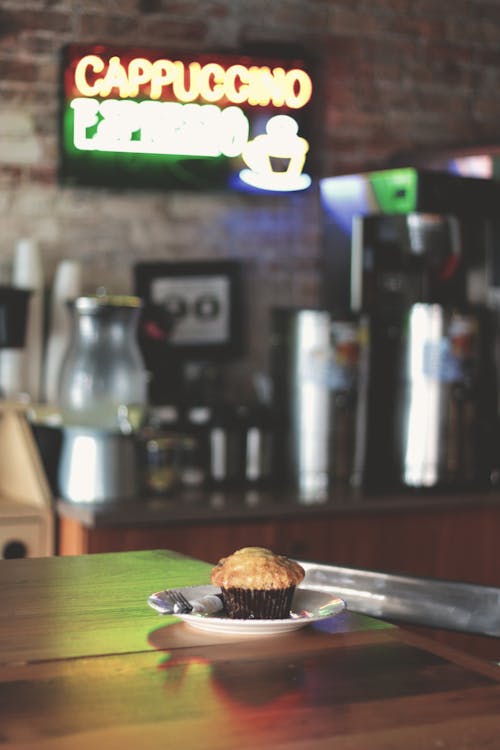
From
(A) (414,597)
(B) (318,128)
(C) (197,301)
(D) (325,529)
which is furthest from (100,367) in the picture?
(A) (414,597)

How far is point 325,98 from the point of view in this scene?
4512 mm

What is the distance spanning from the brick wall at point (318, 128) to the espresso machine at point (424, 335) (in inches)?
15.0

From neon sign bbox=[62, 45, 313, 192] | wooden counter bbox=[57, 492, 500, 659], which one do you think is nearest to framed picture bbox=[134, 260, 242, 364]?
neon sign bbox=[62, 45, 313, 192]

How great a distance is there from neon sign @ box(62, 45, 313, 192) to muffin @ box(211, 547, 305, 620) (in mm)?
2740

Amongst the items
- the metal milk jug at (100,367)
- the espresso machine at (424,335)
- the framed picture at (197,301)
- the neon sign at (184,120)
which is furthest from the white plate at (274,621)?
the neon sign at (184,120)

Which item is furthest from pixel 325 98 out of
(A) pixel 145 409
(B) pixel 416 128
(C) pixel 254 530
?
(C) pixel 254 530

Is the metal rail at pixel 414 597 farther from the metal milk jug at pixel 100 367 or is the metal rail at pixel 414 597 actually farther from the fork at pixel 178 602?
the metal milk jug at pixel 100 367

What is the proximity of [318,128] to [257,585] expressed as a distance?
3222mm

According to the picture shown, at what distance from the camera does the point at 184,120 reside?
13.7 ft

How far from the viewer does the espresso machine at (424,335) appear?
156 inches

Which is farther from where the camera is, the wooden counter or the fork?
the wooden counter

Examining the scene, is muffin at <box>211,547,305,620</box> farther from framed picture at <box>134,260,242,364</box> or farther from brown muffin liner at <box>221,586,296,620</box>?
framed picture at <box>134,260,242,364</box>

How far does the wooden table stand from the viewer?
1153mm

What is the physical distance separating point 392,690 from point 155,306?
2.79 metres
